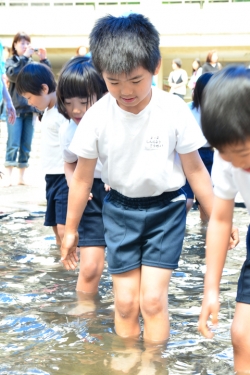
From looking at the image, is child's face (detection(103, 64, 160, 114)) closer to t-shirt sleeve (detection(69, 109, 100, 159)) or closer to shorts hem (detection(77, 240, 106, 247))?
t-shirt sleeve (detection(69, 109, 100, 159))

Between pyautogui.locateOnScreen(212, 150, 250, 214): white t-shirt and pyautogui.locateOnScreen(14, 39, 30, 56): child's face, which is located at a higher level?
pyautogui.locateOnScreen(212, 150, 250, 214): white t-shirt

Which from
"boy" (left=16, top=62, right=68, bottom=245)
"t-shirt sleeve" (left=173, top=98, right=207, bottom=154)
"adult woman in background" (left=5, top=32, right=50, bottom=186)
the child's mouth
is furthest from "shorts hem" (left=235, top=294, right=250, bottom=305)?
"adult woman in background" (left=5, top=32, right=50, bottom=186)

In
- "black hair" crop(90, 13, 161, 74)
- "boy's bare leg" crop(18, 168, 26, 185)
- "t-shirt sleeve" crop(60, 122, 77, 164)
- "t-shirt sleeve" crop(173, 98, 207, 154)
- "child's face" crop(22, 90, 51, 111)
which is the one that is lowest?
"boy's bare leg" crop(18, 168, 26, 185)

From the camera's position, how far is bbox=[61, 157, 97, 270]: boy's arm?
320 cm

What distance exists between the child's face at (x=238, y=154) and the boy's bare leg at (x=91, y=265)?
5.73ft

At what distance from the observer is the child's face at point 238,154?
2141mm

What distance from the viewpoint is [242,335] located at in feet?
8.09

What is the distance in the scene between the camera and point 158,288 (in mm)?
3053

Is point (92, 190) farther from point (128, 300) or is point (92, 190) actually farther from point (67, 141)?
point (128, 300)

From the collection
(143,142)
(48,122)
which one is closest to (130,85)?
(143,142)

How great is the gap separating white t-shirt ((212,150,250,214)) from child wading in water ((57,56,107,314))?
1444 millimetres

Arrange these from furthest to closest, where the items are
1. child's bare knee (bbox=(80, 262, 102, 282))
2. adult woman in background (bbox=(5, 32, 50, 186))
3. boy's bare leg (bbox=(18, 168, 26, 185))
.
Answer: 1. boy's bare leg (bbox=(18, 168, 26, 185))
2. adult woman in background (bbox=(5, 32, 50, 186))
3. child's bare knee (bbox=(80, 262, 102, 282))

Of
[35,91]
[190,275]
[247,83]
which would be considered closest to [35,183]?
[35,91]

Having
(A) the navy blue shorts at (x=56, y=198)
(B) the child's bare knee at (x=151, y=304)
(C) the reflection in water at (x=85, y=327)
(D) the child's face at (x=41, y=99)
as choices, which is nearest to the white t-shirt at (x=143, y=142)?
(B) the child's bare knee at (x=151, y=304)
